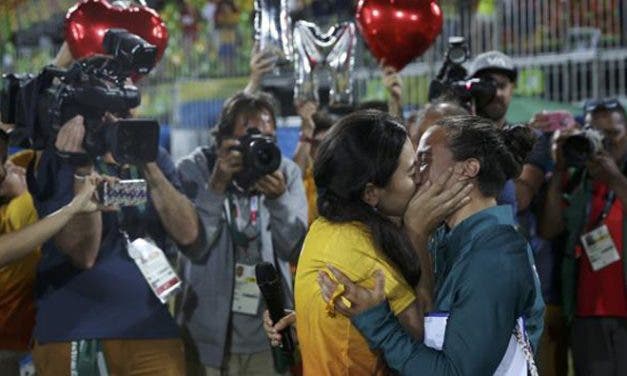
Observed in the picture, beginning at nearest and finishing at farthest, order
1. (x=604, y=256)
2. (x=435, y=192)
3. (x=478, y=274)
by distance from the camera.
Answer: (x=478, y=274)
(x=435, y=192)
(x=604, y=256)

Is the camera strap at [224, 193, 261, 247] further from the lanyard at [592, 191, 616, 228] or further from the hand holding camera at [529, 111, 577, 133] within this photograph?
the lanyard at [592, 191, 616, 228]

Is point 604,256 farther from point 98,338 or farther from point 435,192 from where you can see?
point 435,192

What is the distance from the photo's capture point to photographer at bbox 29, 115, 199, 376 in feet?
13.8

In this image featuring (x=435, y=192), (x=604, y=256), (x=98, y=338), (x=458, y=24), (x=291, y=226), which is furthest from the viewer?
(x=458, y=24)

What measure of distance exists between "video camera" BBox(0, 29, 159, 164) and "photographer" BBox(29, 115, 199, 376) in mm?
138

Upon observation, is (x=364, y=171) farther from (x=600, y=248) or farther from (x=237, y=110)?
(x=600, y=248)

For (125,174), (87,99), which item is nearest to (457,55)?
(125,174)

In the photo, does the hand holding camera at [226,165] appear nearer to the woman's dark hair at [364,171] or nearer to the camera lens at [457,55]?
the camera lens at [457,55]

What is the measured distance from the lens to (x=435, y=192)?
282cm

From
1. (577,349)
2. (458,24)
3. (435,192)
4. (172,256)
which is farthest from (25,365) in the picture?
(458,24)

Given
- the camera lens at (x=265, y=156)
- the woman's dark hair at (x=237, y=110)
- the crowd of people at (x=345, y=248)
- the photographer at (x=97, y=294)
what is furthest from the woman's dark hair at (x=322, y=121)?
the photographer at (x=97, y=294)

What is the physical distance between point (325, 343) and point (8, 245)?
1.47m

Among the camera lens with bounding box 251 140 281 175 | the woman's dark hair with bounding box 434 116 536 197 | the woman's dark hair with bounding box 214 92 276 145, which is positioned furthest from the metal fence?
the woman's dark hair with bounding box 434 116 536 197

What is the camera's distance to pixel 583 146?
5.22 metres
